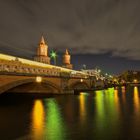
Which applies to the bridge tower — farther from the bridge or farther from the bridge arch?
the bridge arch

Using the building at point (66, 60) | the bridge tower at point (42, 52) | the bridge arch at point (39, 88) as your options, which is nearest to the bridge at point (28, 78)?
the bridge arch at point (39, 88)

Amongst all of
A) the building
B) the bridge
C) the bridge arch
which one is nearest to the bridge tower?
the building

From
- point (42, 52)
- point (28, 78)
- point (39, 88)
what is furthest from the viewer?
point (42, 52)

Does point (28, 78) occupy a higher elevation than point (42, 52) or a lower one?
lower

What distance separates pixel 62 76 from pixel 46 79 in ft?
30.8

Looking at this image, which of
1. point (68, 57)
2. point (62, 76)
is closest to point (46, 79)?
point (62, 76)

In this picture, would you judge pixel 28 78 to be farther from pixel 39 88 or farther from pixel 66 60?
pixel 66 60

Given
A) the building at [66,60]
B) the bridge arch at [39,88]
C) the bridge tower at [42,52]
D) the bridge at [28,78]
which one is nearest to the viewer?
the bridge at [28,78]

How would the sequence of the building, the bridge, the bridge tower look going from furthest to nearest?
the building < the bridge tower < the bridge

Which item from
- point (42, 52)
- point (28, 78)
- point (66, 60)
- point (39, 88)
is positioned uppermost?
point (42, 52)

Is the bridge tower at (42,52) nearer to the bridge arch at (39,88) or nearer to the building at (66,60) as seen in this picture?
the building at (66,60)

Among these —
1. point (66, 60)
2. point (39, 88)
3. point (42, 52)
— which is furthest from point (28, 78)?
point (66, 60)

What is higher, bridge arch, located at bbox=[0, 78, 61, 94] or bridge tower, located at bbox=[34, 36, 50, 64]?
bridge tower, located at bbox=[34, 36, 50, 64]

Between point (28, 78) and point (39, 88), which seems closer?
point (28, 78)
